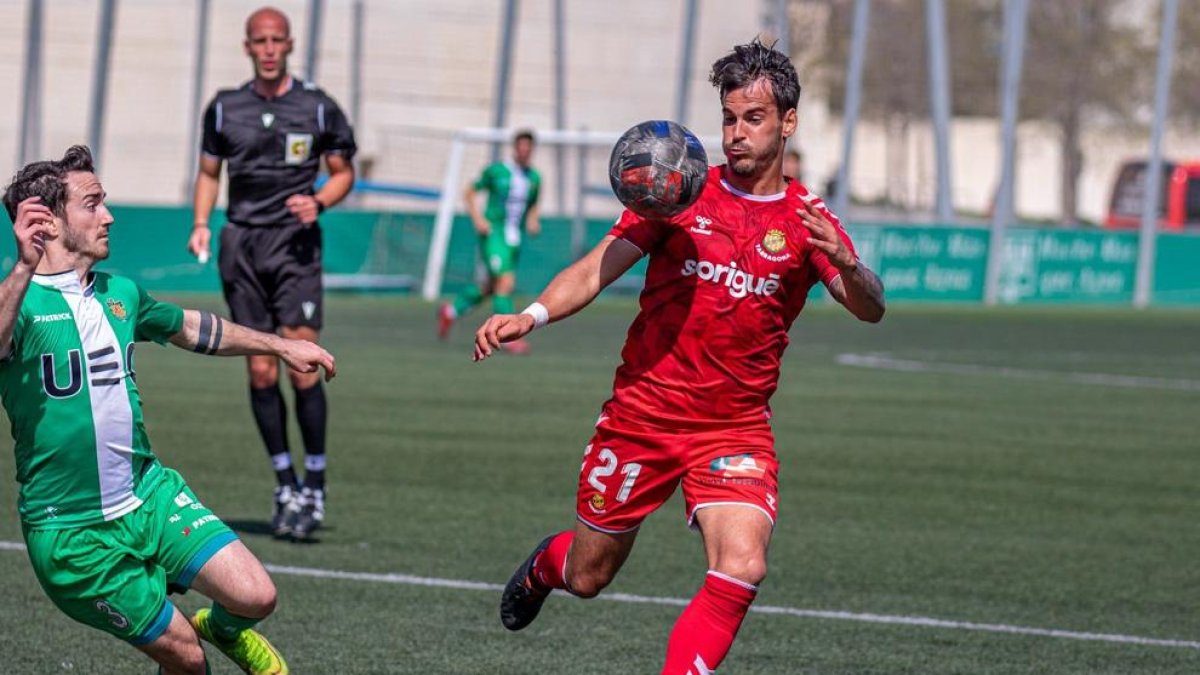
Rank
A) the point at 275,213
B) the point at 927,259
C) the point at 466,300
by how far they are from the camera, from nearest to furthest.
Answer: the point at 275,213 → the point at 466,300 → the point at 927,259

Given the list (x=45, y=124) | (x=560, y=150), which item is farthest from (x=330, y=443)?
(x=45, y=124)

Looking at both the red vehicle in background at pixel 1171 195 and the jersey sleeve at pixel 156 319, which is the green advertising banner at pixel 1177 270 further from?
the jersey sleeve at pixel 156 319

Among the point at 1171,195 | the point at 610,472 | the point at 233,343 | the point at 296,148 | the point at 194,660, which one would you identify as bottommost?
the point at 194,660

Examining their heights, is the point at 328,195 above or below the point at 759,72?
below

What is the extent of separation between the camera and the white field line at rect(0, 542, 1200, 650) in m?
7.49

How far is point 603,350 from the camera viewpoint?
20.9 m

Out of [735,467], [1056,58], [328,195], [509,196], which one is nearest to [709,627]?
[735,467]

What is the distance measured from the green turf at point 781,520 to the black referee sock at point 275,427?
1.09ft

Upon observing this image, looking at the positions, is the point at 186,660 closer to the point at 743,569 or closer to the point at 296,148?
the point at 743,569

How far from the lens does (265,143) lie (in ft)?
31.9

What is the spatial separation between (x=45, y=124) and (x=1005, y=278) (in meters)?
17.9

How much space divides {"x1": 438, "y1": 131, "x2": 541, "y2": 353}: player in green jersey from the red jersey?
599 inches

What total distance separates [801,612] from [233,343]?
9.40 feet

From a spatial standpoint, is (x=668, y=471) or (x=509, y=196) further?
(x=509, y=196)
